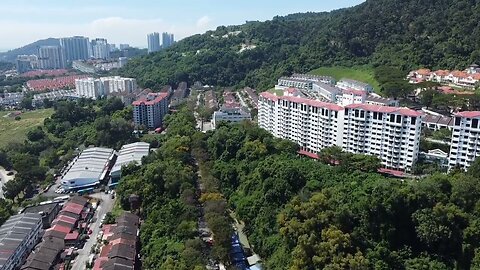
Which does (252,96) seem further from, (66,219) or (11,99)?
(11,99)

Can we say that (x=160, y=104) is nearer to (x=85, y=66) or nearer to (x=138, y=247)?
(x=138, y=247)

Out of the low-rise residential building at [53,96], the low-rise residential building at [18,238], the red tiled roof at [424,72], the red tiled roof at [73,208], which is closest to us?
the low-rise residential building at [18,238]

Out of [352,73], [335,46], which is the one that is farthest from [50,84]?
[352,73]

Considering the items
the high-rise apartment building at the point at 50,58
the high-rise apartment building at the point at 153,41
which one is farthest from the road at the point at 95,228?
the high-rise apartment building at the point at 153,41

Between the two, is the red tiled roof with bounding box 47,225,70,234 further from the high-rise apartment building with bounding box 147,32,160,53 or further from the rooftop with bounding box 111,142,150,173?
the high-rise apartment building with bounding box 147,32,160,53

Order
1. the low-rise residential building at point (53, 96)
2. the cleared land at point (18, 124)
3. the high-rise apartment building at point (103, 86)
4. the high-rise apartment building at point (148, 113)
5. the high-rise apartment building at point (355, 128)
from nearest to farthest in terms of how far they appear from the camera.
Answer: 1. the high-rise apartment building at point (355, 128)
2. the cleared land at point (18, 124)
3. the high-rise apartment building at point (148, 113)
4. the low-rise residential building at point (53, 96)
5. the high-rise apartment building at point (103, 86)

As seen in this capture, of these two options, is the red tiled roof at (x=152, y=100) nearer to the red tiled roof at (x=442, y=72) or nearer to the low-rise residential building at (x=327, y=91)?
the low-rise residential building at (x=327, y=91)

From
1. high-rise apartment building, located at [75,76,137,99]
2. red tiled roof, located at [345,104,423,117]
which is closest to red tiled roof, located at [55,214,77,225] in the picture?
red tiled roof, located at [345,104,423,117]
